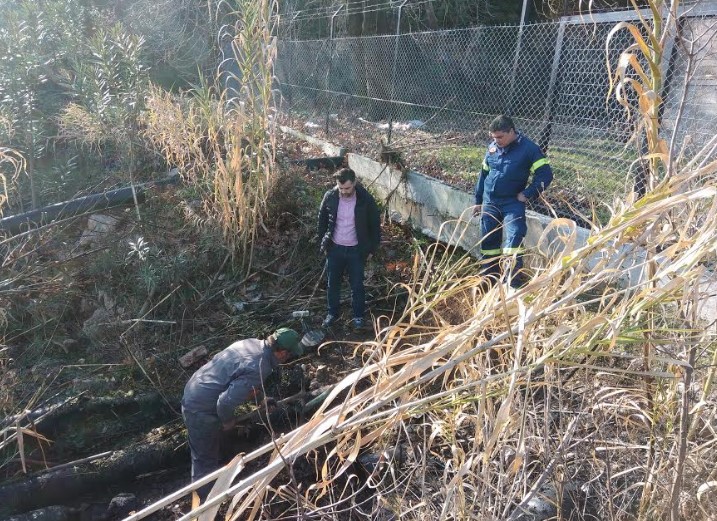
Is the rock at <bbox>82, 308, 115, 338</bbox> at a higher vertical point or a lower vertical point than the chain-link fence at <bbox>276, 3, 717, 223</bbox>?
lower

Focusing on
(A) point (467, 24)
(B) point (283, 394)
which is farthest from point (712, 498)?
(A) point (467, 24)

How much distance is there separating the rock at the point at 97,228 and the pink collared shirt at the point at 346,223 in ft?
9.83

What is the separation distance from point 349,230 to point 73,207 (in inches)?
138

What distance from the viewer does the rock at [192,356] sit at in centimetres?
473

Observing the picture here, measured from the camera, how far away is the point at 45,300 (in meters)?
5.31

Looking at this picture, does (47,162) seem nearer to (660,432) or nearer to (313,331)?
(313,331)

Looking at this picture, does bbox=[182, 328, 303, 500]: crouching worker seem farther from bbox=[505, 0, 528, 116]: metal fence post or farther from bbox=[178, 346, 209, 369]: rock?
bbox=[505, 0, 528, 116]: metal fence post

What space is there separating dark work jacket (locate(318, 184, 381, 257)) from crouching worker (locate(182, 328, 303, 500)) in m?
1.55

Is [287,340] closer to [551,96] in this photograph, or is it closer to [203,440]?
[203,440]

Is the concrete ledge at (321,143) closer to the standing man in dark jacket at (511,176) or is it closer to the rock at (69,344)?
the standing man in dark jacket at (511,176)

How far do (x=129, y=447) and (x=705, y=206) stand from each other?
389cm

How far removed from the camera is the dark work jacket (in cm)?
480

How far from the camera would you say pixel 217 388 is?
3.51 m

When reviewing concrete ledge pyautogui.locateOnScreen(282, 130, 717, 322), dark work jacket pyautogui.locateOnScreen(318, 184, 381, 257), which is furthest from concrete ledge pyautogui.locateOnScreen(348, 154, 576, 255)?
dark work jacket pyautogui.locateOnScreen(318, 184, 381, 257)
